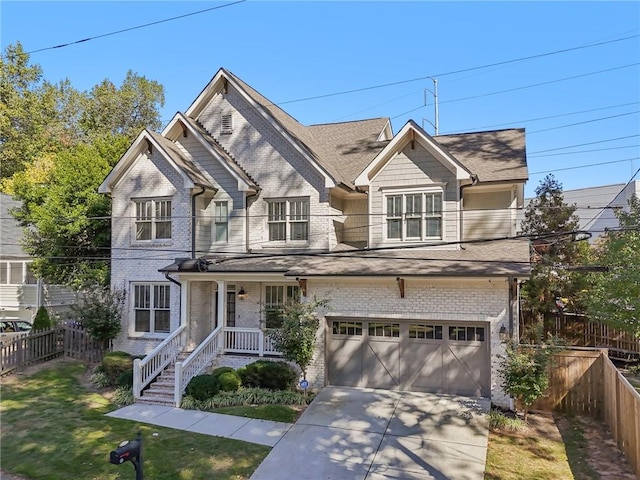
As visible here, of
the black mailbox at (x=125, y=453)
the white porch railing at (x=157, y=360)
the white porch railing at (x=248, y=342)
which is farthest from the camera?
the white porch railing at (x=248, y=342)

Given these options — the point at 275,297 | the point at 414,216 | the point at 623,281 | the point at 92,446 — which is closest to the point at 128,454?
the point at 92,446

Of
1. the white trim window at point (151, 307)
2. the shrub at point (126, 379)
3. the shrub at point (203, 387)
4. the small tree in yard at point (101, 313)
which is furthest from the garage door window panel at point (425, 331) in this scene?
the small tree in yard at point (101, 313)

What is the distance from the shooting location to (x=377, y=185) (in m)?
15.6

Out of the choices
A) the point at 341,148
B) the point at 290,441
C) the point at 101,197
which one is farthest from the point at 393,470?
the point at 101,197

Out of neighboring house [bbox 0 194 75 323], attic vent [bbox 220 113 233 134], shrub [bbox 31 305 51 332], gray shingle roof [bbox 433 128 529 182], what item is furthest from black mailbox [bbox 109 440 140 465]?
neighboring house [bbox 0 194 75 323]

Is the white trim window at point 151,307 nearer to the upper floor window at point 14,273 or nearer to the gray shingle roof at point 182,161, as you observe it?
the gray shingle roof at point 182,161

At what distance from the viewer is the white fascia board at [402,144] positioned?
14469mm

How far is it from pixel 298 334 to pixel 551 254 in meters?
15.5

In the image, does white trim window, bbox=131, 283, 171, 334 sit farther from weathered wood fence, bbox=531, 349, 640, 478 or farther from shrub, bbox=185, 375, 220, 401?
weathered wood fence, bbox=531, 349, 640, 478

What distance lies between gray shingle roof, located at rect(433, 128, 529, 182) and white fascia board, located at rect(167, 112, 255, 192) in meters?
7.96

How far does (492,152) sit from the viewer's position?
1716 centimetres

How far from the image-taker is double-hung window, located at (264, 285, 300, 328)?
15.9 meters

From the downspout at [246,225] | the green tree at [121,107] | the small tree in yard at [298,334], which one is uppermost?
the green tree at [121,107]

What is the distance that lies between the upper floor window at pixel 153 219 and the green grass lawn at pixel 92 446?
617cm
